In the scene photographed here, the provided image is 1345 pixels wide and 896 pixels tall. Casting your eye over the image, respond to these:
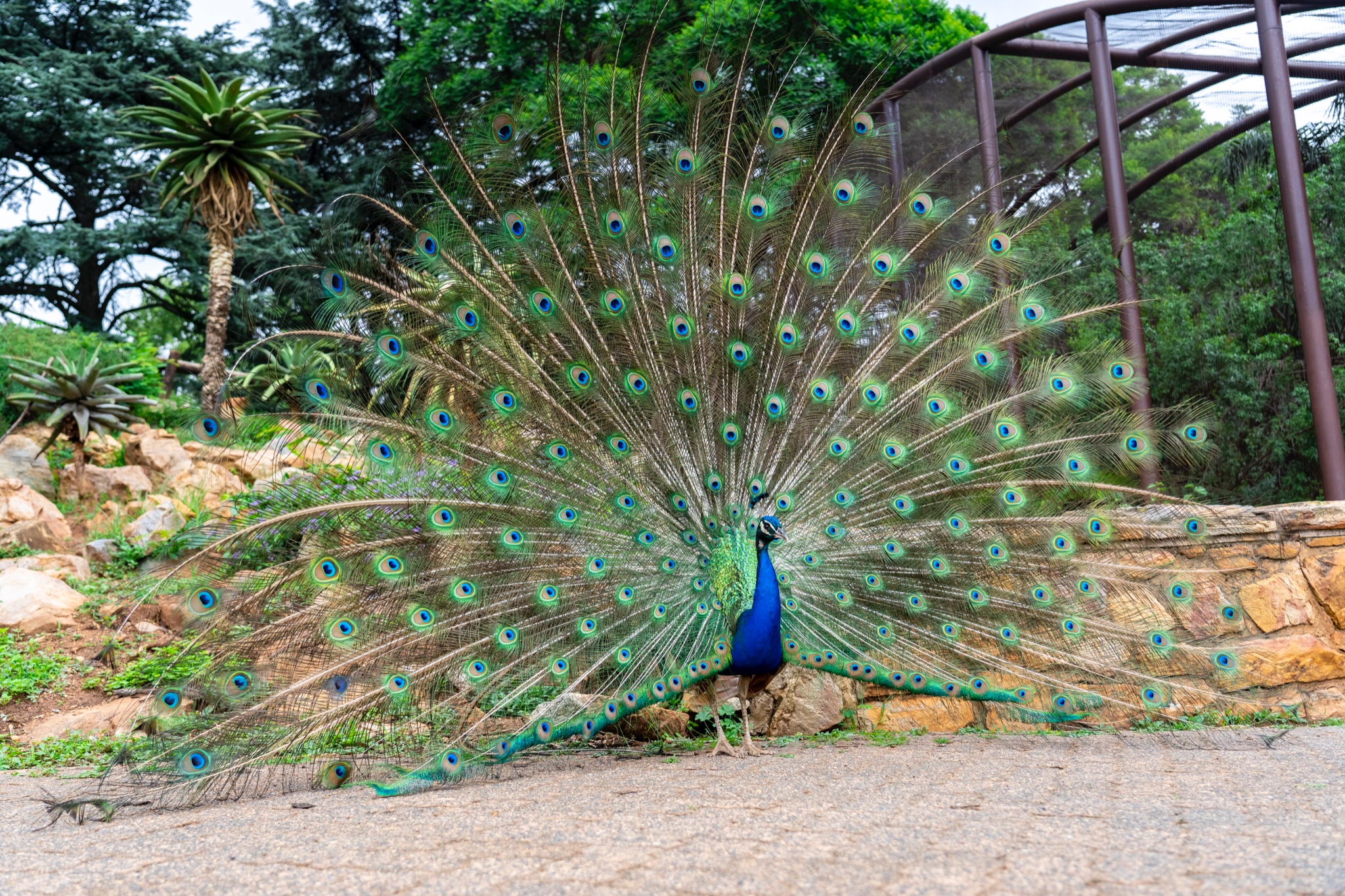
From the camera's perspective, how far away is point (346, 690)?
4418mm

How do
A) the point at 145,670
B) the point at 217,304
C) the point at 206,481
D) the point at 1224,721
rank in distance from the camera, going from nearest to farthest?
1. the point at 1224,721
2. the point at 145,670
3. the point at 206,481
4. the point at 217,304

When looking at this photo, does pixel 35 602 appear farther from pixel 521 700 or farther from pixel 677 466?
pixel 677 466

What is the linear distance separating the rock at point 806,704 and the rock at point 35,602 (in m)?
5.89

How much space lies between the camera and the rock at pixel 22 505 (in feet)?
32.7

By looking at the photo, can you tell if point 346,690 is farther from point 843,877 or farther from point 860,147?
point 860,147

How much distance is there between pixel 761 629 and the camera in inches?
191

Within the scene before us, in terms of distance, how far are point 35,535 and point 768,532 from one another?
837 centimetres

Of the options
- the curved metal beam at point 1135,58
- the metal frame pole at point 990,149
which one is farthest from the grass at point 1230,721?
the curved metal beam at point 1135,58

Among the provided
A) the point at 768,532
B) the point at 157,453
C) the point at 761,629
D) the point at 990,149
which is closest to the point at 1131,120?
the point at 990,149

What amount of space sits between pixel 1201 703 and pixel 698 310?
126 inches

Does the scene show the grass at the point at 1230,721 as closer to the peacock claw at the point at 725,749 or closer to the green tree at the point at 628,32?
the peacock claw at the point at 725,749

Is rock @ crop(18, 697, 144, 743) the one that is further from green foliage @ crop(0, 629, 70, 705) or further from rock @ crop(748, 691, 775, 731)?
rock @ crop(748, 691, 775, 731)

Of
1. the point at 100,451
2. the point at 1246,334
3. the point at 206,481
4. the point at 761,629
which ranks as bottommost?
the point at 761,629

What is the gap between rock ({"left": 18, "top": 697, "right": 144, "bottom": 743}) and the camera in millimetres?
6621
